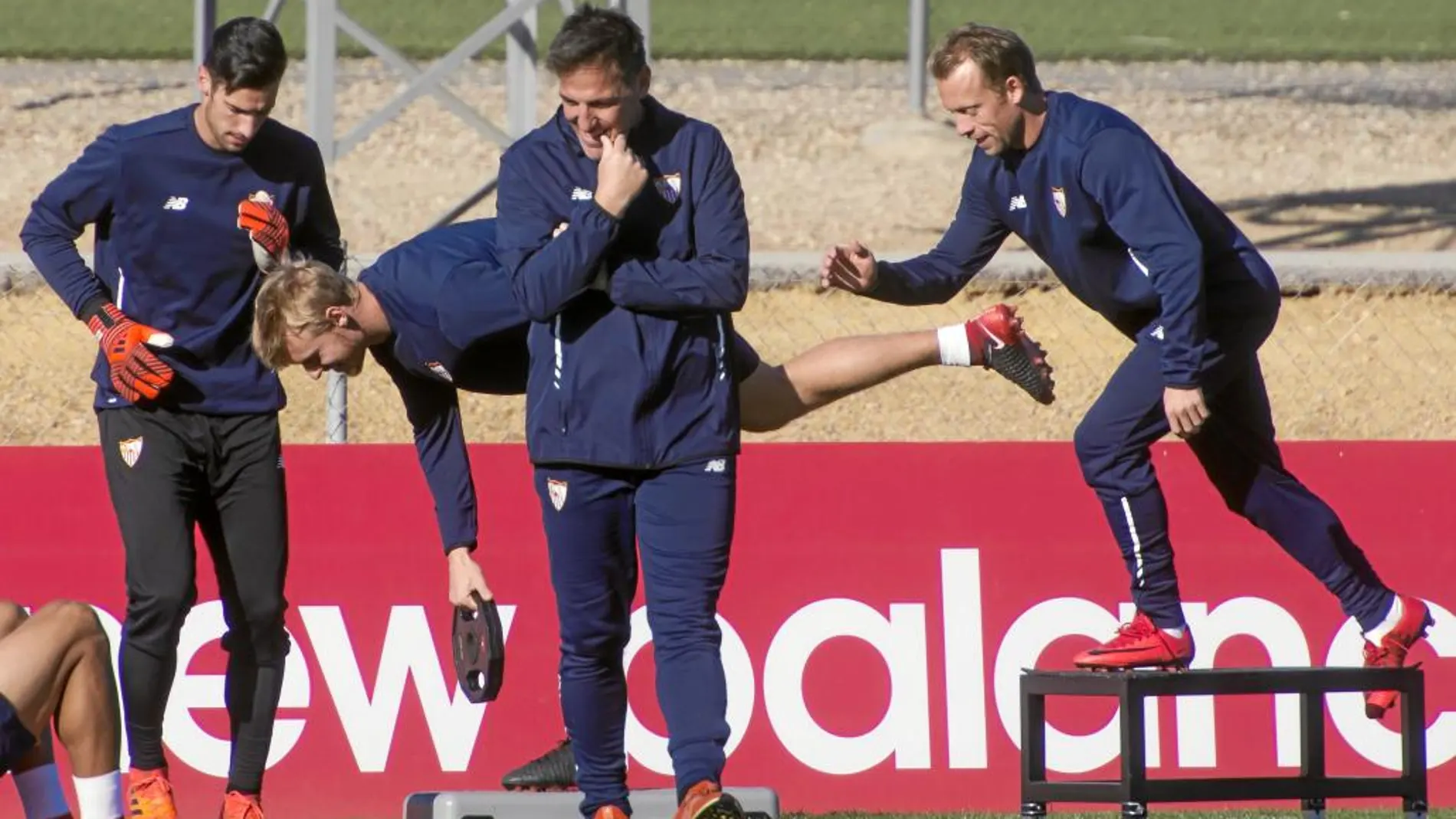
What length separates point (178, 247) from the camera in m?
6.94

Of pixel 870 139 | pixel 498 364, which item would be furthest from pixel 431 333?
pixel 870 139

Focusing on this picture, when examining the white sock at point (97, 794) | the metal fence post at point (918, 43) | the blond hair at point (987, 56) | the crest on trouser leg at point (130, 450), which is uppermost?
the metal fence post at point (918, 43)

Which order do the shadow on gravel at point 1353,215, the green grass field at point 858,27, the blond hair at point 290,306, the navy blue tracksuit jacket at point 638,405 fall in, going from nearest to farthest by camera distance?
the navy blue tracksuit jacket at point 638,405 → the blond hair at point 290,306 → the shadow on gravel at point 1353,215 → the green grass field at point 858,27

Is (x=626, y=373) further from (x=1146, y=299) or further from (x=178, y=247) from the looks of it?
(x=178, y=247)

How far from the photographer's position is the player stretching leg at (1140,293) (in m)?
6.33

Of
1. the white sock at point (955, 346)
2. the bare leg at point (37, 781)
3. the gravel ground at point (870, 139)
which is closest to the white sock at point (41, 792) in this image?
the bare leg at point (37, 781)

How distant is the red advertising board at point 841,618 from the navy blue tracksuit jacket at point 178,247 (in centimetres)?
120

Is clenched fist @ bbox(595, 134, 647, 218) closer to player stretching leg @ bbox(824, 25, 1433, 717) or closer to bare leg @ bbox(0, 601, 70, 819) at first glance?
player stretching leg @ bbox(824, 25, 1433, 717)

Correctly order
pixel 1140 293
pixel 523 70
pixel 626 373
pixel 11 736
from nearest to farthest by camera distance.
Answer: pixel 11 736 < pixel 626 373 < pixel 1140 293 < pixel 523 70

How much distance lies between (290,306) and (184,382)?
32.2 inches

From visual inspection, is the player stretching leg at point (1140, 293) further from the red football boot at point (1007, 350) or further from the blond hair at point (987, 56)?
the red football boot at point (1007, 350)

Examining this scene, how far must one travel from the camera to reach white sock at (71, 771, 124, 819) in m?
5.71

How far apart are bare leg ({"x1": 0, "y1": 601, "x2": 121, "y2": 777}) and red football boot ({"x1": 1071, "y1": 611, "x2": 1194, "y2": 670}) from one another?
2519 millimetres

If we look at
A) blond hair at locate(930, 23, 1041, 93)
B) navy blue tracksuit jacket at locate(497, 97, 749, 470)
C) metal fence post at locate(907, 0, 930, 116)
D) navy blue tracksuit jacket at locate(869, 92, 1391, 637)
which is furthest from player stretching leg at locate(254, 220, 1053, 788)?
metal fence post at locate(907, 0, 930, 116)
